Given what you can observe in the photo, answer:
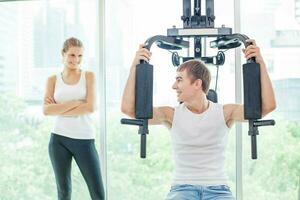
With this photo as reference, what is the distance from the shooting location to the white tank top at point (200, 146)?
211 cm

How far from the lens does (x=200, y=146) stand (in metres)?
2.14

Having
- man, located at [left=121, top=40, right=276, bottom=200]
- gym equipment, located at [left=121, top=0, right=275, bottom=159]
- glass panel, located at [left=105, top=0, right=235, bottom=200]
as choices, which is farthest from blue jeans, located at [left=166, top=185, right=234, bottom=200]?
glass panel, located at [left=105, top=0, right=235, bottom=200]

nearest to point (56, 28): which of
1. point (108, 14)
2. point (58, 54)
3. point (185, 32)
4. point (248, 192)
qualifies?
point (58, 54)

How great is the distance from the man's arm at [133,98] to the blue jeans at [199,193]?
1.20 feet

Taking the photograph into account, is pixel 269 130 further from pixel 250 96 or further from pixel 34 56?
pixel 34 56

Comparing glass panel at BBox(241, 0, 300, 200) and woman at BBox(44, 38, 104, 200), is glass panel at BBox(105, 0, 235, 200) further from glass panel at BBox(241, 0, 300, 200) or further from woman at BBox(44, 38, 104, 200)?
woman at BBox(44, 38, 104, 200)

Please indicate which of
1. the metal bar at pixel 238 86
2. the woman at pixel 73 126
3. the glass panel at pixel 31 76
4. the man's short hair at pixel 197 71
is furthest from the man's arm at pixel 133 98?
the glass panel at pixel 31 76

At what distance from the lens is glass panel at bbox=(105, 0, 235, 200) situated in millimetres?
3512

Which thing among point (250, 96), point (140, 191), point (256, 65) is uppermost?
point (256, 65)

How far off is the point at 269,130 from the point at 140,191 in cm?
120

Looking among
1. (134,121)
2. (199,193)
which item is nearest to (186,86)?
(134,121)

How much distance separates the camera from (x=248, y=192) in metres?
3.42

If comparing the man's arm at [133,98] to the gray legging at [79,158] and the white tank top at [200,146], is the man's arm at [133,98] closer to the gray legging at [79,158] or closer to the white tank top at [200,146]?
the white tank top at [200,146]

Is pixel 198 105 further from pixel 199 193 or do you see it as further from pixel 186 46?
pixel 199 193
